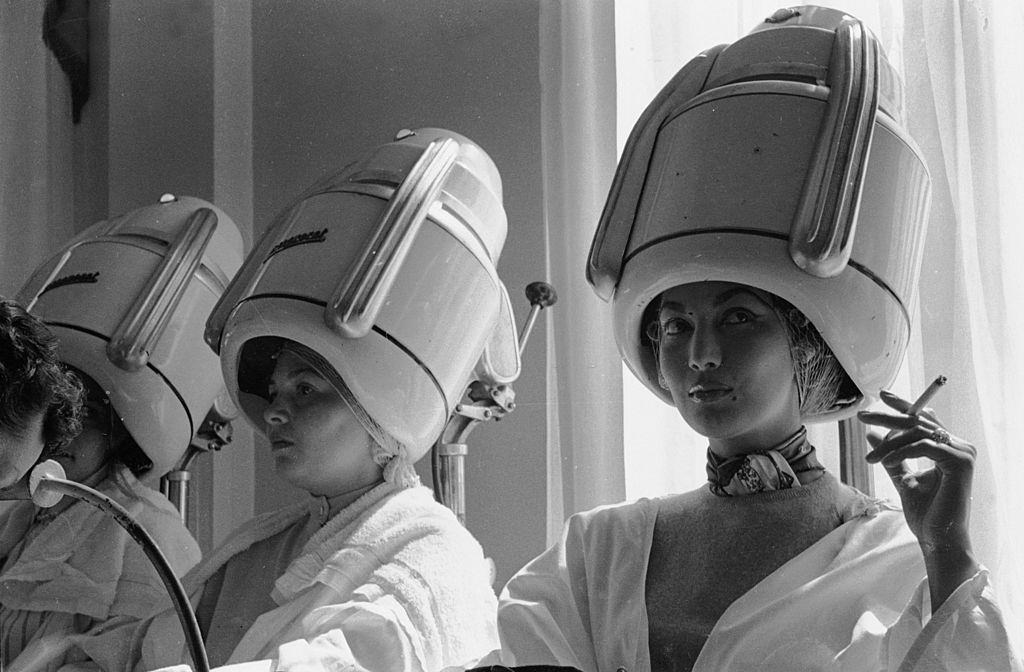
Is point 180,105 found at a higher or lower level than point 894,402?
higher

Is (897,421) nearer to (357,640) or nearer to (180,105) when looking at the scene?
(357,640)

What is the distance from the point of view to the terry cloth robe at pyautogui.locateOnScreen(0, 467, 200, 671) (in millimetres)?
1017

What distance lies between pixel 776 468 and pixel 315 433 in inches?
14.0

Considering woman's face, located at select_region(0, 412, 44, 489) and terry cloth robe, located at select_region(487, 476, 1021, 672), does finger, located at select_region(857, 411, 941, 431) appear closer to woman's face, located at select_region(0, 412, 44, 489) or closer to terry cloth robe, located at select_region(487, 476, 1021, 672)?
terry cloth robe, located at select_region(487, 476, 1021, 672)

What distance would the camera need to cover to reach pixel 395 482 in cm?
97

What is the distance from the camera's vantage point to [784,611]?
752mm

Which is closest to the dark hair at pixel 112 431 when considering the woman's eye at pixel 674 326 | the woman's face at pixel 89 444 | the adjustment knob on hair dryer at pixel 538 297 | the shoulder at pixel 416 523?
the woman's face at pixel 89 444

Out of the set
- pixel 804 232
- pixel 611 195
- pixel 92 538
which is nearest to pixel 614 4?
pixel 611 195

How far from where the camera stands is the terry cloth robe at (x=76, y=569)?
102 cm

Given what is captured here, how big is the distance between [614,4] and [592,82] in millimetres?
67

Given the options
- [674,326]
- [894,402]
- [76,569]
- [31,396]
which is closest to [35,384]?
[31,396]

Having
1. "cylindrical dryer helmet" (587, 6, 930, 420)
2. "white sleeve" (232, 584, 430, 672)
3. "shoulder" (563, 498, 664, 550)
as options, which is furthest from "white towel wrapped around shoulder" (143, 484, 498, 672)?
"cylindrical dryer helmet" (587, 6, 930, 420)

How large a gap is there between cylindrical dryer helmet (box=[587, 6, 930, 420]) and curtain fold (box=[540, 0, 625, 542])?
12cm

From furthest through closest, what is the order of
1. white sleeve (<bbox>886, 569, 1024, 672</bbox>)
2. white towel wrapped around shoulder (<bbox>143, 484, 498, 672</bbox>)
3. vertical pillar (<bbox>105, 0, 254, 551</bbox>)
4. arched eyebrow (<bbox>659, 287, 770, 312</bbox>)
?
1. vertical pillar (<bbox>105, 0, 254, 551</bbox>)
2. white towel wrapped around shoulder (<bbox>143, 484, 498, 672</bbox>)
3. arched eyebrow (<bbox>659, 287, 770, 312</bbox>)
4. white sleeve (<bbox>886, 569, 1024, 672</bbox>)
